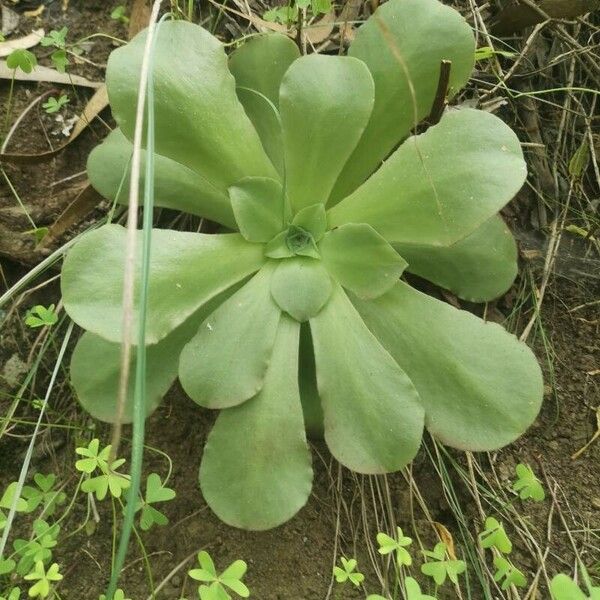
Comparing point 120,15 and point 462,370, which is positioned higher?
point 120,15

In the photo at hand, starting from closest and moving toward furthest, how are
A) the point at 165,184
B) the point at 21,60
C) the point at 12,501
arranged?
the point at 12,501
the point at 165,184
the point at 21,60

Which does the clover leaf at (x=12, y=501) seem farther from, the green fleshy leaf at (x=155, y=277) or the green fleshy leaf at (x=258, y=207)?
the green fleshy leaf at (x=258, y=207)

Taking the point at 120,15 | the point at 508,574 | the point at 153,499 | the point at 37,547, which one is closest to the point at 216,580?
the point at 153,499

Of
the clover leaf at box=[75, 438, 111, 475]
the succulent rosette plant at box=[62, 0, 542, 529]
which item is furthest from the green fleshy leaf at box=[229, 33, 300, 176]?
the clover leaf at box=[75, 438, 111, 475]

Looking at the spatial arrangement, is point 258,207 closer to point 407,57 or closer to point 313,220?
point 313,220

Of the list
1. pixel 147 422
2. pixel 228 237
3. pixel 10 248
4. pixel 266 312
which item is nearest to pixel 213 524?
pixel 147 422

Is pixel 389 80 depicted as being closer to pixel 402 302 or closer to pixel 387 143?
pixel 387 143

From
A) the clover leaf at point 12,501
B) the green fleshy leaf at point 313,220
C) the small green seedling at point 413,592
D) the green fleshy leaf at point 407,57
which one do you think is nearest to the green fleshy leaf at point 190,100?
the green fleshy leaf at point 313,220
